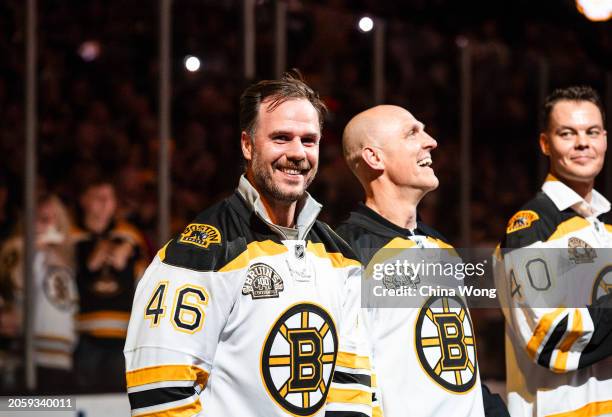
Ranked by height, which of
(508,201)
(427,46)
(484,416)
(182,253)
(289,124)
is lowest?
(484,416)

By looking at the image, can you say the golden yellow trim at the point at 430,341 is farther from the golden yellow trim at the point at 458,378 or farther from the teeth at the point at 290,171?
the teeth at the point at 290,171

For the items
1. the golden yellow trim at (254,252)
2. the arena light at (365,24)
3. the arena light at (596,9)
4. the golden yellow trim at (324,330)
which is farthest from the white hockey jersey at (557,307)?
the arena light at (596,9)

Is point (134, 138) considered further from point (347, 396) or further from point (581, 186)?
point (347, 396)

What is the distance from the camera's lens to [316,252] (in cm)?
268

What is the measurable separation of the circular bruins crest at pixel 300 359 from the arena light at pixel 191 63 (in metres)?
3.32

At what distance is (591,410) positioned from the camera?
11.2 ft

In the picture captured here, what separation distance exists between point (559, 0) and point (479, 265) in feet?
17.2

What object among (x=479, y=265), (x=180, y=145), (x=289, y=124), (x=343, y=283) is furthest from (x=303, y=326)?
(x=180, y=145)

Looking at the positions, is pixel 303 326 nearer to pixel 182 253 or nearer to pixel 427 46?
pixel 182 253

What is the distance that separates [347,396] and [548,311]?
3.11 ft

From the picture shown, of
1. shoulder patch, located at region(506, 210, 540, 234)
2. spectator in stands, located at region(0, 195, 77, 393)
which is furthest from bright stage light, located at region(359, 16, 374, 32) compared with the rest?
shoulder patch, located at region(506, 210, 540, 234)

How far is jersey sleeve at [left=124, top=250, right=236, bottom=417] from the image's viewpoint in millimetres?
2330

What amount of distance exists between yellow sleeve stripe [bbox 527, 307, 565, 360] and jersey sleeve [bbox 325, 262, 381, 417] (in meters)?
0.77

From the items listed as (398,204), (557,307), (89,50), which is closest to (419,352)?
(398,204)
